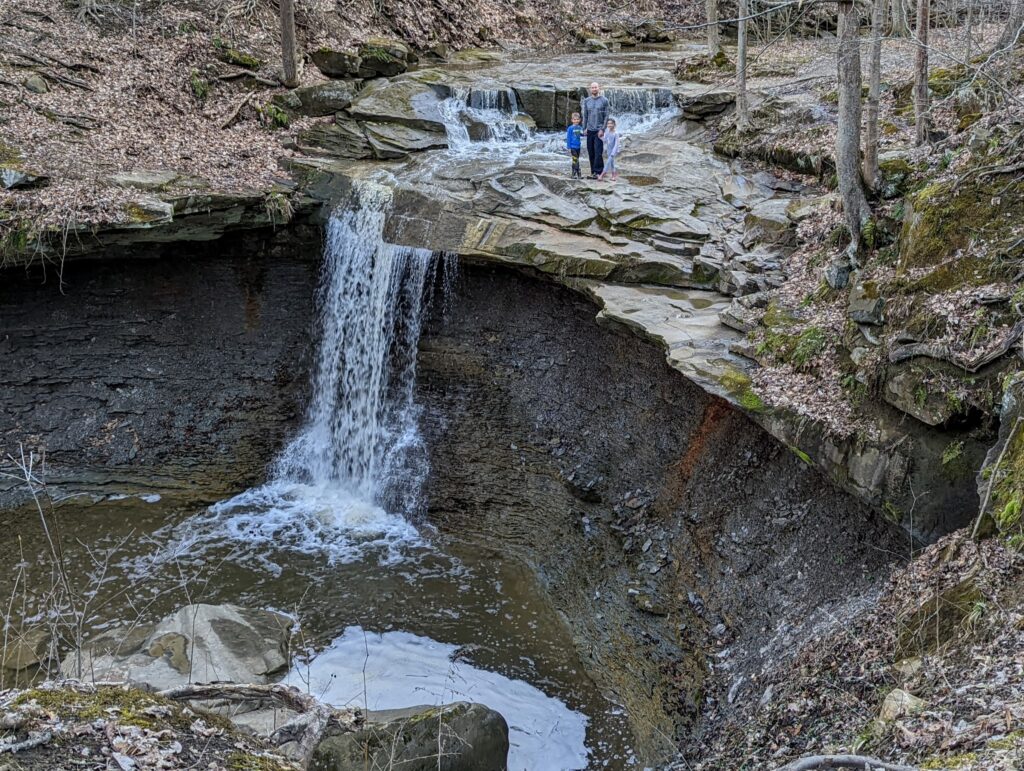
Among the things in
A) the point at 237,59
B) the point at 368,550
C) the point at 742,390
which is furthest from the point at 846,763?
the point at 237,59

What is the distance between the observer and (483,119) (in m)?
16.0

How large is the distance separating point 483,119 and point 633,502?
9.07 metres

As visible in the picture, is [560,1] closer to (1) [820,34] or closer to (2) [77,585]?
(1) [820,34]

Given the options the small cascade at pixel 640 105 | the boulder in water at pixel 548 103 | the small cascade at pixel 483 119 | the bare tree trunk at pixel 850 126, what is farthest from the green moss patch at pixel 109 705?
the boulder in water at pixel 548 103

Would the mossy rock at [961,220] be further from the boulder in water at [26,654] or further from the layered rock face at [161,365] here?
the boulder in water at [26,654]

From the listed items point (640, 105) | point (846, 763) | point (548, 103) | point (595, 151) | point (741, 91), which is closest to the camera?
point (846, 763)

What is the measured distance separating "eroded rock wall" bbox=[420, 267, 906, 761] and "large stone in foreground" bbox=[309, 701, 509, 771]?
1.76 metres

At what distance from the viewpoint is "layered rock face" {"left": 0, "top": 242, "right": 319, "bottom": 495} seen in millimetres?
12977

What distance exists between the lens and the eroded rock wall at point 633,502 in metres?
8.48

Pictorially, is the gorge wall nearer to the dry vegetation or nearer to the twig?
the dry vegetation

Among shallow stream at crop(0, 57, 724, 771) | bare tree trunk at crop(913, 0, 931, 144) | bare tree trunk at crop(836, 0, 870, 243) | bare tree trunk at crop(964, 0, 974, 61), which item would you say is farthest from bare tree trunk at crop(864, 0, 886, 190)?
shallow stream at crop(0, 57, 724, 771)

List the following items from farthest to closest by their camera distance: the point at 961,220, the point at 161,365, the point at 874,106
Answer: the point at 161,365
the point at 874,106
the point at 961,220

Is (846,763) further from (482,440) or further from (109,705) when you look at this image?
(482,440)

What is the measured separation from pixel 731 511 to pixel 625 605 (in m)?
1.91
